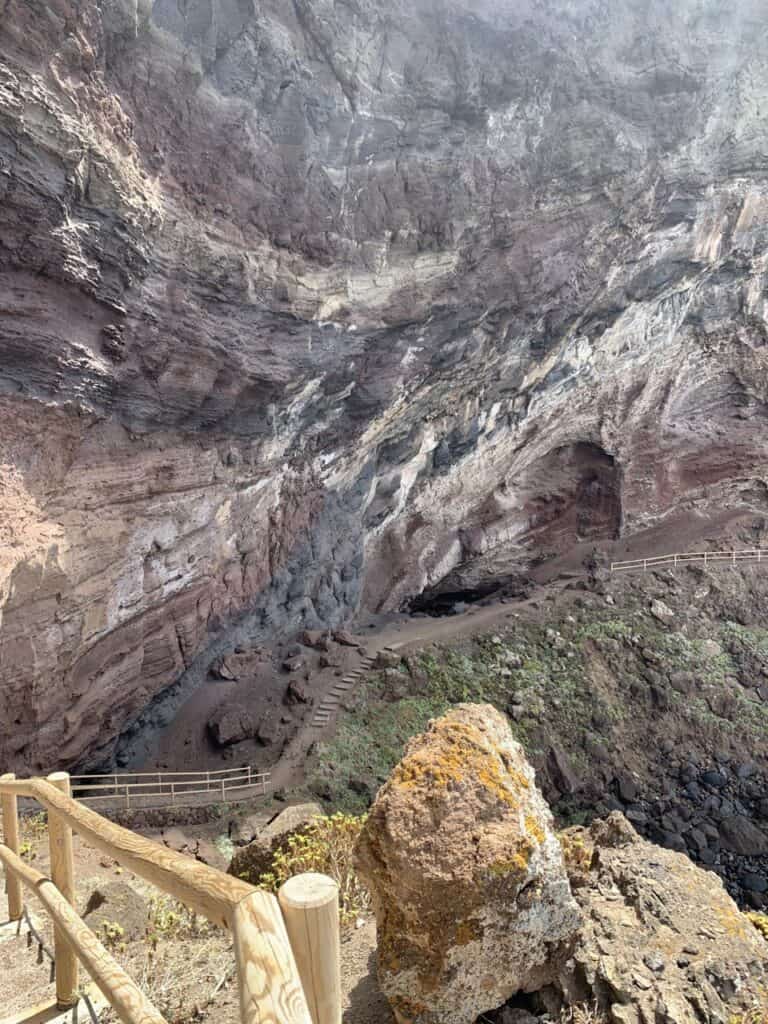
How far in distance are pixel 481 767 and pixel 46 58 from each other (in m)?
10.3

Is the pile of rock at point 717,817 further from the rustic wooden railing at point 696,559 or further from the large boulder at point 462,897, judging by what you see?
the large boulder at point 462,897

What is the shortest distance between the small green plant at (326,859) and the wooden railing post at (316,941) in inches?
165

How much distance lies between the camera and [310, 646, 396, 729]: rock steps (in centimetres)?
1508

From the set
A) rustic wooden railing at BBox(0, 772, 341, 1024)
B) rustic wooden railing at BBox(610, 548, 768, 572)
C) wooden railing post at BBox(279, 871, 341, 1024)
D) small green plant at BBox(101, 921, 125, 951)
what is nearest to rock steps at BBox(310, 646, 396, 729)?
rustic wooden railing at BBox(610, 548, 768, 572)

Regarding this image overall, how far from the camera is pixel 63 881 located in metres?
3.37

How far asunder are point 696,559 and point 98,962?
22.9 metres

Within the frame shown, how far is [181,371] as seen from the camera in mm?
12094

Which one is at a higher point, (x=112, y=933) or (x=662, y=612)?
(x=112, y=933)

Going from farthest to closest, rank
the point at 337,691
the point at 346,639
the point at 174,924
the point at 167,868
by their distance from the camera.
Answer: the point at 346,639 < the point at 337,691 < the point at 174,924 < the point at 167,868

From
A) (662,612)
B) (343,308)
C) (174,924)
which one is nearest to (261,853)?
(174,924)

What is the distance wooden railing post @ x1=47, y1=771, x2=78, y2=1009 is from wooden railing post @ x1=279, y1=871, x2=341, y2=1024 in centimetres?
161

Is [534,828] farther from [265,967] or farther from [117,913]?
[117,913]

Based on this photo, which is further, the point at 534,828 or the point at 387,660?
the point at 387,660

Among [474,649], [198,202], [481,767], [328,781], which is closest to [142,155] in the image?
[198,202]
